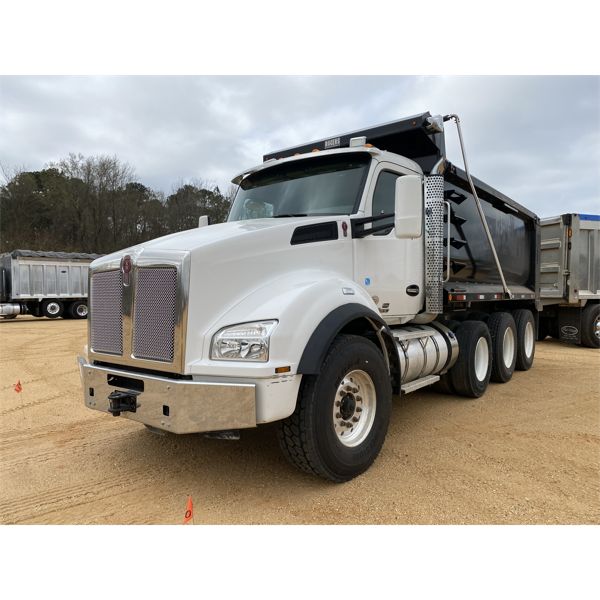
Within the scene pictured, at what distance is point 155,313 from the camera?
3.16 meters

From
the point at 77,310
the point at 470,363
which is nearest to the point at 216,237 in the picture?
the point at 470,363

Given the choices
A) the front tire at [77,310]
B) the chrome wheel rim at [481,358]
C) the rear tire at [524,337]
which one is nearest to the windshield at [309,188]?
the chrome wheel rim at [481,358]

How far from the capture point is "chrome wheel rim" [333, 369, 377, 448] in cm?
354

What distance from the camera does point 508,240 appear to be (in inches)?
298

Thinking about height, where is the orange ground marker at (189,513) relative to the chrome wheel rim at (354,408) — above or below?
below

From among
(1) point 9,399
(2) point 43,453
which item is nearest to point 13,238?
(1) point 9,399

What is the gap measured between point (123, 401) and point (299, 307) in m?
1.46

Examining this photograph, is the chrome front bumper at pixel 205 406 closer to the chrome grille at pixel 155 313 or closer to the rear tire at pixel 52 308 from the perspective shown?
the chrome grille at pixel 155 313

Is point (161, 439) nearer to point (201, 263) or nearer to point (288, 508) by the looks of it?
point (288, 508)

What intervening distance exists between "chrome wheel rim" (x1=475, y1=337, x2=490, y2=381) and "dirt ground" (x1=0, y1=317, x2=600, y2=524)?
0.56 m

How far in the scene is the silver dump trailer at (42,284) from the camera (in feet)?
66.4

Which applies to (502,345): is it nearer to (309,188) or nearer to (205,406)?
(309,188)

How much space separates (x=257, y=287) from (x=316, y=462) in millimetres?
1338

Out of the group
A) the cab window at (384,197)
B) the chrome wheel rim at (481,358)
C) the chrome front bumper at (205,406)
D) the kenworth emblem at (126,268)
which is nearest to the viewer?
the chrome front bumper at (205,406)
